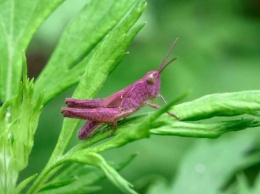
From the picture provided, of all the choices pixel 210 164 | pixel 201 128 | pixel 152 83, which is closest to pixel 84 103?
pixel 152 83

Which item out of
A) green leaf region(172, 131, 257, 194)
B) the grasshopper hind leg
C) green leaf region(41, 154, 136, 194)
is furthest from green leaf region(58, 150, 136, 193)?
green leaf region(172, 131, 257, 194)

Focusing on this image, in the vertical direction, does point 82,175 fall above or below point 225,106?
below

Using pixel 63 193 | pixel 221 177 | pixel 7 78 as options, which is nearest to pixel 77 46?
pixel 7 78

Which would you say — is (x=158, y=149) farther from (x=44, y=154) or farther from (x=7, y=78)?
(x=7, y=78)

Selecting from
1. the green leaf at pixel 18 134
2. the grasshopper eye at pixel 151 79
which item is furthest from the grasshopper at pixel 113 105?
the green leaf at pixel 18 134

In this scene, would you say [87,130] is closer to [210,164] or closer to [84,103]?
[84,103]

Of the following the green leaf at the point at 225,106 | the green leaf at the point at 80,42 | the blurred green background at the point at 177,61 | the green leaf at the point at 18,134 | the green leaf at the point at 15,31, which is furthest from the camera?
the blurred green background at the point at 177,61

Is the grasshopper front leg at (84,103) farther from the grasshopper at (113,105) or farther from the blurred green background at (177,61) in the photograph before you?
the blurred green background at (177,61)
